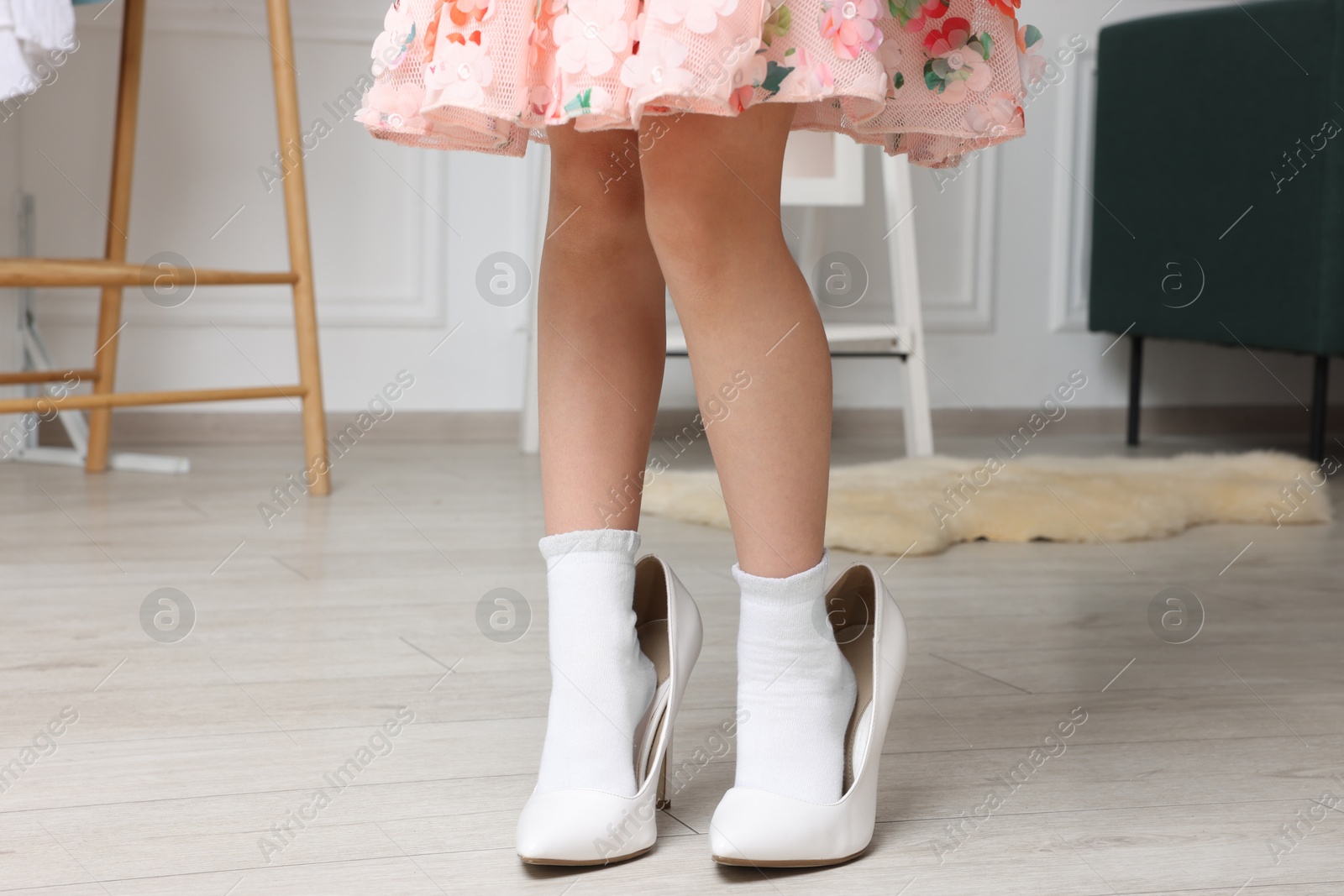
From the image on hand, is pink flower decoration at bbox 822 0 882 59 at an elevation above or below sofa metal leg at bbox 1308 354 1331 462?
above

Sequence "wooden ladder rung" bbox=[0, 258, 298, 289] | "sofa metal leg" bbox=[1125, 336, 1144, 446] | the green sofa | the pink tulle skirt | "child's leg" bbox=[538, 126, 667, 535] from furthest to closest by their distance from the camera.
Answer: "sofa metal leg" bbox=[1125, 336, 1144, 446] < the green sofa < "wooden ladder rung" bbox=[0, 258, 298, 289] < "child's leg" bbox=[538, 126, 667, 535] < the pink tulle skirt

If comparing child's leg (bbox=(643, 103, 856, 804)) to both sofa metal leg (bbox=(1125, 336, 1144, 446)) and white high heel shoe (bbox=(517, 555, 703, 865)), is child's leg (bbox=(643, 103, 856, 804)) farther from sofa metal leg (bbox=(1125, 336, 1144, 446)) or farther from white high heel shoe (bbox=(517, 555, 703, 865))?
sofa metal leg (bbox=(1125, 336, 1144, 446))

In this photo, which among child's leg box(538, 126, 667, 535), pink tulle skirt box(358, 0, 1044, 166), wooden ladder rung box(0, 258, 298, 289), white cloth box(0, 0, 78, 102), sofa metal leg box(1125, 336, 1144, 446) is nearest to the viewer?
pink tulle skirt box(358, 0, 1044, 166)

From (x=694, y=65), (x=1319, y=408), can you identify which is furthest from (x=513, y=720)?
(x=1319, y=408)

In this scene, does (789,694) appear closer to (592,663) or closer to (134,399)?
(592,663)

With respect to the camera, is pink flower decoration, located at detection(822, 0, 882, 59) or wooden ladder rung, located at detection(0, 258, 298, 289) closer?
pink flower decoration, located at detection(822, 0, 882, 59)

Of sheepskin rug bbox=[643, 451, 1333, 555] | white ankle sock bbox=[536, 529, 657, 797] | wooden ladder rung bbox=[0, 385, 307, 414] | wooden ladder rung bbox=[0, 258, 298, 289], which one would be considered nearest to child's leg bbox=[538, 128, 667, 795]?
white ankle sock bbox=[536, 529, 657, 797]

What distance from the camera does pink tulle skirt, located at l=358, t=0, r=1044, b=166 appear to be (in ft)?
1.80

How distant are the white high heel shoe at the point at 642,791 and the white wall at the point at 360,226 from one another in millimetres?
1632

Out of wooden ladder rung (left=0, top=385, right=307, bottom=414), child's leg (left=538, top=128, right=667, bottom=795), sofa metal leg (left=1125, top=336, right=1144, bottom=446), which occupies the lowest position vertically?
sofa metal leg (left=1125, top=336, right=1144, bottom=446)

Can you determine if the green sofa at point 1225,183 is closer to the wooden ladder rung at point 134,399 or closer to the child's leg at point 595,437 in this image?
the wooden ladder rung at point 134,399

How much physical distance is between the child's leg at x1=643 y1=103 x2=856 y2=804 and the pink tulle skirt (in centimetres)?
3

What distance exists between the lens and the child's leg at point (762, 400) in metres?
0.60

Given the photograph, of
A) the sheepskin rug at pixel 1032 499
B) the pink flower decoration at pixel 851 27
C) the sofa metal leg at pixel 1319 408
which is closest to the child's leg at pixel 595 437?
the pink flower decoration at pixel 851 27
